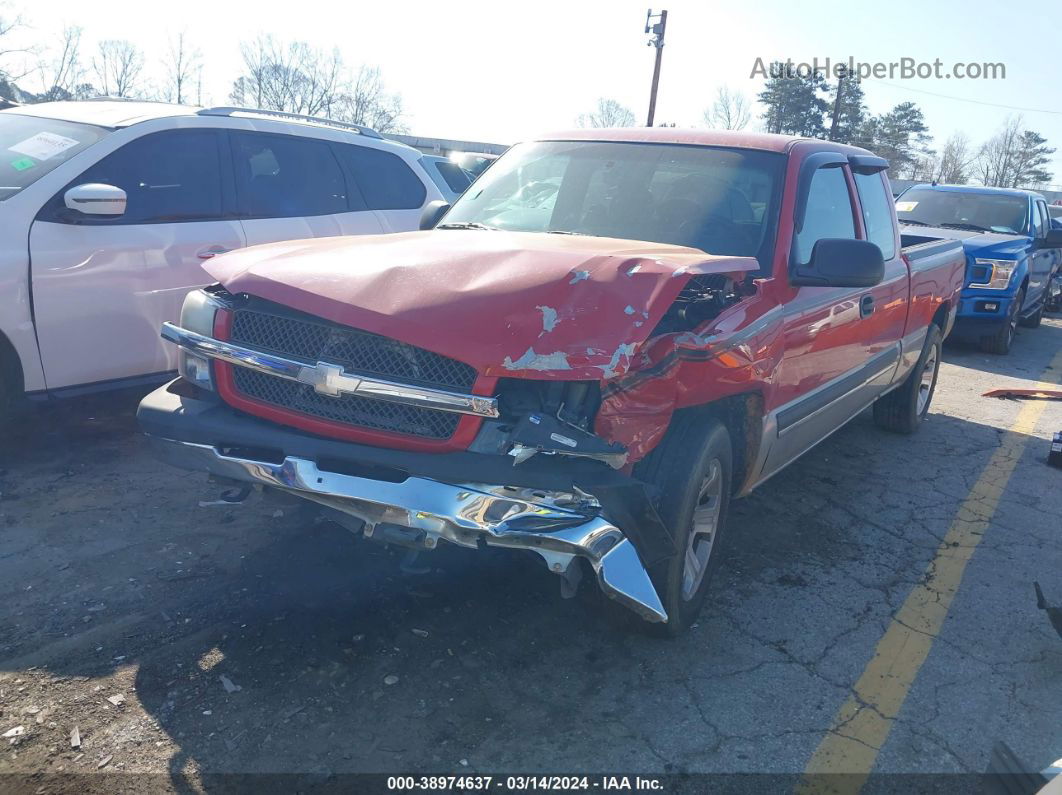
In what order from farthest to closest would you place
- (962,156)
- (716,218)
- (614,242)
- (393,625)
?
(962,156) → (716,218) → (614,242) → (393,625)

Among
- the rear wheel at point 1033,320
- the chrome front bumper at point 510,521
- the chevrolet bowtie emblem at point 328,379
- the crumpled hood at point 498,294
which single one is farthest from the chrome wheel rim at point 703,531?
the rear wheel at point 1033,320

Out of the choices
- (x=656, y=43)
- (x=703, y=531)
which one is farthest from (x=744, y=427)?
(x=656, y=43)

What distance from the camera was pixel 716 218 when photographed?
4.20 meters

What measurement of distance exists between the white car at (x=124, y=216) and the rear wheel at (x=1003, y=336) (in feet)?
26.2

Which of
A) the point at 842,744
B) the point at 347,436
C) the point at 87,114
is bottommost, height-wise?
the point at 842,744

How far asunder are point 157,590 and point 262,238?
2824 millimetres

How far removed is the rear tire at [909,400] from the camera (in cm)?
674

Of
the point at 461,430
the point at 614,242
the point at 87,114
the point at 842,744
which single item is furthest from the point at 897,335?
the point at 87,114

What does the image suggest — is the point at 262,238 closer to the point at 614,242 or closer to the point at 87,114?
the point at 87,114

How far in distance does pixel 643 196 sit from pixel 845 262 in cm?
101

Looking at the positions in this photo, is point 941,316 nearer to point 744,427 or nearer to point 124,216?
point 744,427

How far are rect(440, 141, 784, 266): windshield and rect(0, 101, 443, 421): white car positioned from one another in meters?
1.73

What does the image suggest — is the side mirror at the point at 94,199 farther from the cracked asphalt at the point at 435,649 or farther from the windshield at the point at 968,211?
the windshield at the point at 968,211

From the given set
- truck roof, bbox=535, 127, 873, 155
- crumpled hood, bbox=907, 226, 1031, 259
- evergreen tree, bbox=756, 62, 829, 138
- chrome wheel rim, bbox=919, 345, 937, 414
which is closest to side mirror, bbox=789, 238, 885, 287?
truck roof, bbox=535, 127, 873, 155
